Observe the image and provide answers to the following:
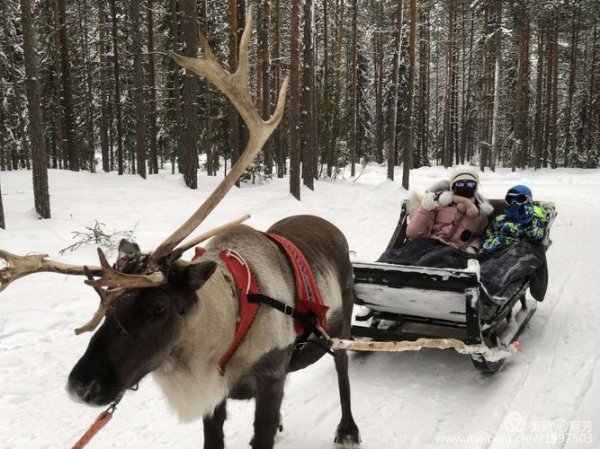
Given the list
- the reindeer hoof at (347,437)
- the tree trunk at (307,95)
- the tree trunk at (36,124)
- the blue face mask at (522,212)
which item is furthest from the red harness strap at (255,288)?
the tree trunk at (307,95)

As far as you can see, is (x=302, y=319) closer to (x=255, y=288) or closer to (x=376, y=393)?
(x=255, y=288)

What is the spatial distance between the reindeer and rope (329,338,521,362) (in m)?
0.27

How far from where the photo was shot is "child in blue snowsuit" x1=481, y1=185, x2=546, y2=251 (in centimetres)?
549

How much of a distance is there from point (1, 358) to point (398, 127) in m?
33.9

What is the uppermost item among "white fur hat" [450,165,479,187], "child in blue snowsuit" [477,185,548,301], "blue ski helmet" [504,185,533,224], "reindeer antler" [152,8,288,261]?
"reindeer antler" [152,8,288,261]

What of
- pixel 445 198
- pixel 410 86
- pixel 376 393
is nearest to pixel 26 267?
pixel 376 393

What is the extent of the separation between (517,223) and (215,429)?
13.6 ft

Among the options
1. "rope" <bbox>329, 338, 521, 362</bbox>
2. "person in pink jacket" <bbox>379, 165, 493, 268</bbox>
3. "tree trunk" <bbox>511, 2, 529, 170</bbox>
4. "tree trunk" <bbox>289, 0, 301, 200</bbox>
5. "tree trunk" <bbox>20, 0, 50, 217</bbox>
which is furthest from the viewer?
"tree trunk" <bbox>511, 2, 529, 170</bbox>

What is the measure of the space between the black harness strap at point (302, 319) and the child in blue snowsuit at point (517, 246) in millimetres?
2504

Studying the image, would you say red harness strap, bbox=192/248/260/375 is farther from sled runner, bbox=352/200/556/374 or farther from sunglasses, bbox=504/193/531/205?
sunglasses, bbox=504/193/531/205

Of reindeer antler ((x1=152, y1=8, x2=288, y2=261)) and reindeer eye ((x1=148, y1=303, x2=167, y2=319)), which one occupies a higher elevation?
reindeer antler ((x1=152, y1=8, x2=288, y2=261))

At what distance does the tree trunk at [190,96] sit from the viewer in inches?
546

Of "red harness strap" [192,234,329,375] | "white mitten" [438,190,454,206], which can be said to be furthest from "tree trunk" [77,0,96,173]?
"red harness strap" [192,234,329,375]

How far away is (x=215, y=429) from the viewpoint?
2898mm
